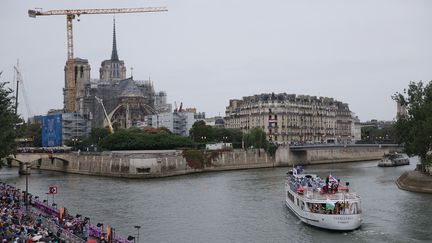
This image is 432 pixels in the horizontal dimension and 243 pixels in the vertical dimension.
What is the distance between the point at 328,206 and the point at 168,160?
167 ft

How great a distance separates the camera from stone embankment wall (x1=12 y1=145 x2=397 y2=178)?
83.9 meters

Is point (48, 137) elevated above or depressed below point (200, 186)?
above

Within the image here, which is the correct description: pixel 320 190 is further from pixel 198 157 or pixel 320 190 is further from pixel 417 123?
pixel 198 157

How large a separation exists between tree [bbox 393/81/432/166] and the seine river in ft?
16.1

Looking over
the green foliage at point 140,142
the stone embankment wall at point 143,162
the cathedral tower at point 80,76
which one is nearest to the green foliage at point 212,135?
the stone embankment wall at point 143,162

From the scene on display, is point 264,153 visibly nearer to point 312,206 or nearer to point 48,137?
point 48,137

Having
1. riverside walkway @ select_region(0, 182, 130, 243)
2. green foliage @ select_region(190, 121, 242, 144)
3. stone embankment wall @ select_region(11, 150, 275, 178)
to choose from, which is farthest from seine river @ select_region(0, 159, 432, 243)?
green foliage @ select_region(190, 121, 242, 144)

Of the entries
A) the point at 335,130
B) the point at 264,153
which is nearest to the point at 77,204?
the point at 264,153

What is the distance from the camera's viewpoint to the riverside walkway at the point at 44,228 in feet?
96.1

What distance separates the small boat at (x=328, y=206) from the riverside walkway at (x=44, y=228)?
14320 mm

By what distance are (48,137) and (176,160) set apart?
37.1 m

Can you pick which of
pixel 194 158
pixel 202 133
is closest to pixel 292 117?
pixel 202 133

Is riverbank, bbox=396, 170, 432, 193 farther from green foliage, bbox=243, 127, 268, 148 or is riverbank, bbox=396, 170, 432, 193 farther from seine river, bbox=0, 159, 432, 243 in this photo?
green foliage, bbox=243, 127, 268, 148

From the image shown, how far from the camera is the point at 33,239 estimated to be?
2769 centimetres
